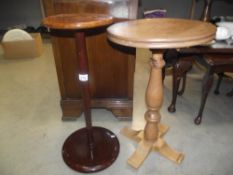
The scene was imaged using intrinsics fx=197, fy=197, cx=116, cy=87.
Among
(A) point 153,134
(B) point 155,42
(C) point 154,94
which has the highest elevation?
(B) point 155,42

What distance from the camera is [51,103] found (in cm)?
189

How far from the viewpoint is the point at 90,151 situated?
4.28 feet

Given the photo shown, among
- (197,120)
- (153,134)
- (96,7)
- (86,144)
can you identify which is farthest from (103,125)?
(96,7)

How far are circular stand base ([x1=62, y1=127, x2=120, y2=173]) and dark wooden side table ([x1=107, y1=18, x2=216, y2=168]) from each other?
0.44 ft

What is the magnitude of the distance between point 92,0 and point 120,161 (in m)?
1.06

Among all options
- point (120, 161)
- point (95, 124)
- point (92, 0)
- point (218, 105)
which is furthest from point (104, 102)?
point (218, 105)

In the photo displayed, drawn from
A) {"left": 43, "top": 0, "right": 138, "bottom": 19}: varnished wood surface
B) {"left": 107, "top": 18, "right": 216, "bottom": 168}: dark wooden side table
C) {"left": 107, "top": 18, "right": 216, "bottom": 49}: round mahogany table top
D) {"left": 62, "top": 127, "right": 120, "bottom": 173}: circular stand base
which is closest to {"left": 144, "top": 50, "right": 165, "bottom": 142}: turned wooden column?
{"left": 107, "top": 18, "right": 216, "bottom": 168}: dark wooden side table

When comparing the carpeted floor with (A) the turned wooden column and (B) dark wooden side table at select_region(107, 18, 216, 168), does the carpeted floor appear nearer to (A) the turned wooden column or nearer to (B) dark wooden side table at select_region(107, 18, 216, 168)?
(B) dark wooden side table at select_region(107, 18, 216, 168)

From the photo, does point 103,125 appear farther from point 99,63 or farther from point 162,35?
point 162,35

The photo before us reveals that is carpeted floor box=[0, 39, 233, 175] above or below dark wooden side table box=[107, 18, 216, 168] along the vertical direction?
below

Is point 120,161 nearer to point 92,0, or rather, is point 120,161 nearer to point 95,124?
point 95,124

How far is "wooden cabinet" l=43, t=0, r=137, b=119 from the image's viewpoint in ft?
4.19

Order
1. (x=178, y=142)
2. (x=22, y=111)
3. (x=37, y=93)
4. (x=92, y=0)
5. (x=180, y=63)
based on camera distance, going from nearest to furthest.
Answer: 1. (x=92, y=0)
2. (x=178, y=142)
3. (x=180, y=63)
4. (x=22, y=111)
5. (x=37, y=93)

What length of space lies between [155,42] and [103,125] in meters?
0.99
